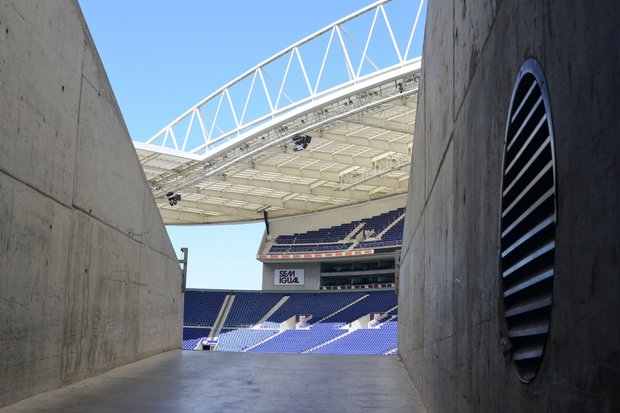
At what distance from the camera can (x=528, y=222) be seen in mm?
2635

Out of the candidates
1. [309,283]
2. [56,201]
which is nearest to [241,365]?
[56,201]

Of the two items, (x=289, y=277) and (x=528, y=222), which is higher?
(x=289, y=277)

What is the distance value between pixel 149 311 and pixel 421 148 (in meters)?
6.67

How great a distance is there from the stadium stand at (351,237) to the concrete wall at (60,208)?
125ft

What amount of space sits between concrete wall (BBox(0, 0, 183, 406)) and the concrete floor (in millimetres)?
426

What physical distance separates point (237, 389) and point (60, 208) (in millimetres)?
2889

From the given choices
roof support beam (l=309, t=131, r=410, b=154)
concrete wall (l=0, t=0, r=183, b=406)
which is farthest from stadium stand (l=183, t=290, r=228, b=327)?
concrete wall (l=0, t=0, r=183, b=406)

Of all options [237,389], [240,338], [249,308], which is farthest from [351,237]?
[237,389]

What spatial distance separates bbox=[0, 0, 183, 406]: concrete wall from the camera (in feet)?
20.6

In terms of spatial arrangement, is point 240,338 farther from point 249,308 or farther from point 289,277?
point 289,277

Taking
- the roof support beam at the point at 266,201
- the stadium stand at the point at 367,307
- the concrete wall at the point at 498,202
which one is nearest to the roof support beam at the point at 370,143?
the stadium stand at the point at 367,307

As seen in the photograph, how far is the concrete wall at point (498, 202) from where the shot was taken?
71.3 inches

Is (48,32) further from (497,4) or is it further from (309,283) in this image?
(309,283)

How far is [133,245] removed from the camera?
11359mm
